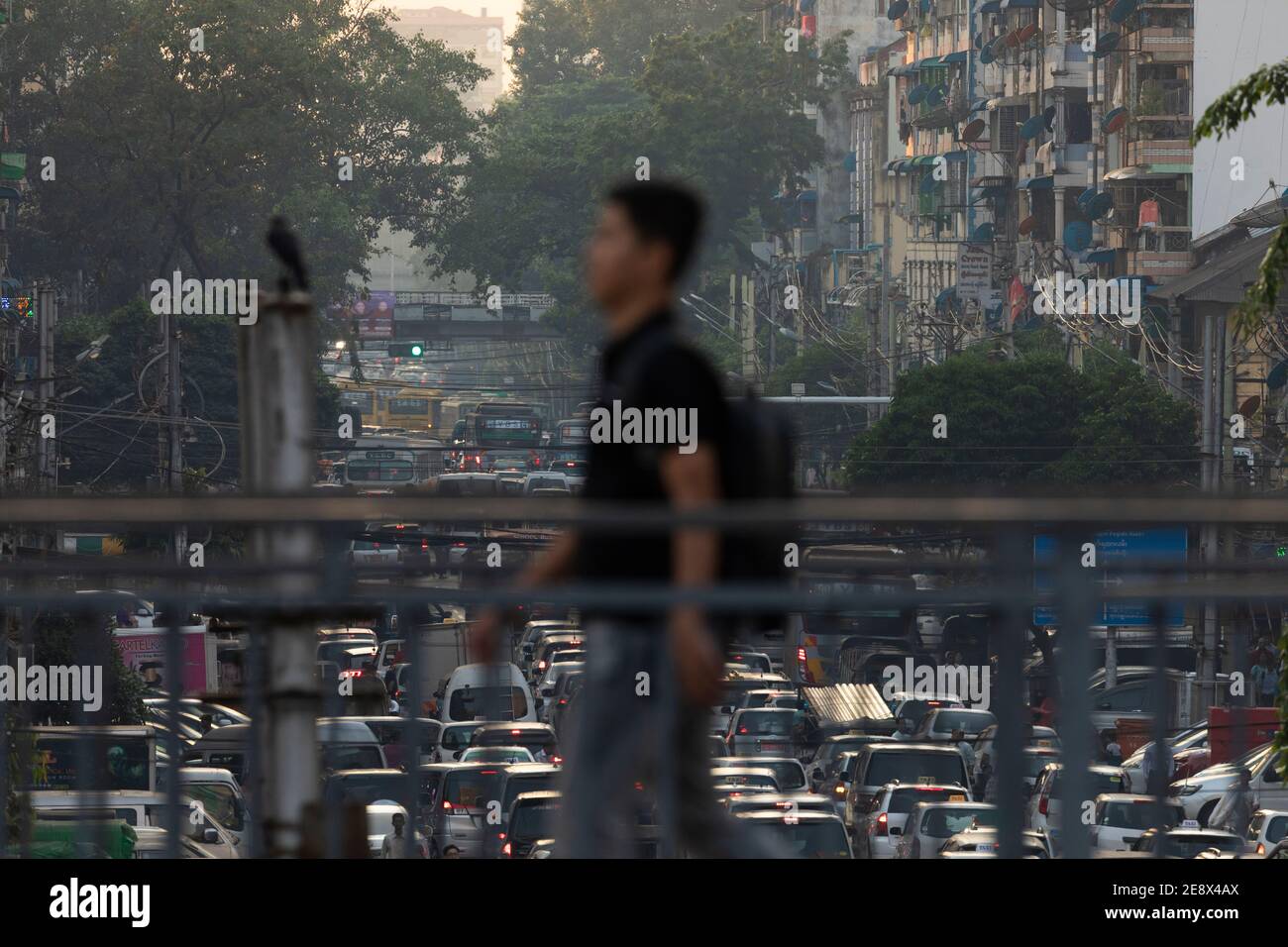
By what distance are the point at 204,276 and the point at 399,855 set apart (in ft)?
245

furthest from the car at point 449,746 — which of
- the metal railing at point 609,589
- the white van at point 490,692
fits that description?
the metal railing at point 609,589

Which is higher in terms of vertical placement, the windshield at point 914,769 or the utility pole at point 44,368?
the utility pole at point 44,368

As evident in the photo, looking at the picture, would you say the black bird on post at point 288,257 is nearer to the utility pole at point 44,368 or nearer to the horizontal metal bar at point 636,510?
the horizontal metal bar at point 636,510

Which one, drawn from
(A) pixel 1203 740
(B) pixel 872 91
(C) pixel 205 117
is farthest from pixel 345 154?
(A) pixel 1203 740

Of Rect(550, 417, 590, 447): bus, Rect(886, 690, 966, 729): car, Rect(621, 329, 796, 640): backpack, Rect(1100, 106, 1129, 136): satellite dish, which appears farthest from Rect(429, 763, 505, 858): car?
Rect(550, 417, 590, 447): bus

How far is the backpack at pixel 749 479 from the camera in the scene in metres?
4.75

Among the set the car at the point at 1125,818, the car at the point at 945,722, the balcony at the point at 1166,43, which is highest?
the balcony at the point at 1166,43

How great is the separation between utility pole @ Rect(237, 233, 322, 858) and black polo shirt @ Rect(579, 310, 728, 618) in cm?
73

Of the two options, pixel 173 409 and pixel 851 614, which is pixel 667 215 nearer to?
pixel 851 614

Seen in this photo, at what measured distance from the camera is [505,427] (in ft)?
317

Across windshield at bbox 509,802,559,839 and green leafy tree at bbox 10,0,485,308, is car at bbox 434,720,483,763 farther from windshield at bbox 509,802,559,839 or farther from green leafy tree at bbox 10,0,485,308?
green leafy tree at bbox 10,0,485,308

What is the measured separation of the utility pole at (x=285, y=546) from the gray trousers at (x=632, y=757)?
0.72m
